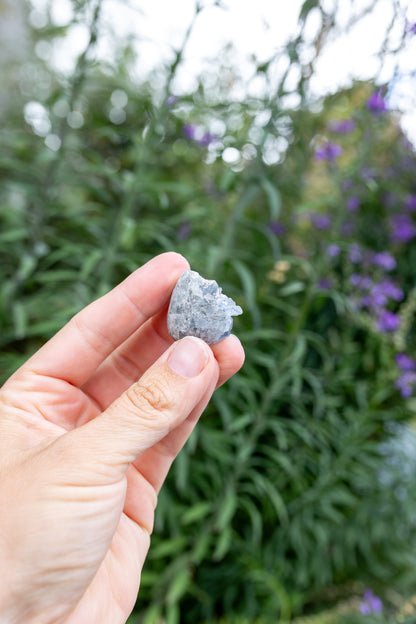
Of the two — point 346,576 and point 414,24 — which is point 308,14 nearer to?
point 414,24

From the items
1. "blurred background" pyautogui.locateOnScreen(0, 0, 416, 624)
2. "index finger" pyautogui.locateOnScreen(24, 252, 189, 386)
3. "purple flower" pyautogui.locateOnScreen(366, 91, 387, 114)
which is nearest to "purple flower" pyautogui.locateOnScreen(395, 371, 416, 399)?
"blurred background" pyautogui.locateOnScreen(0, 0, 416, 624)

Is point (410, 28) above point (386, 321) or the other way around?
above

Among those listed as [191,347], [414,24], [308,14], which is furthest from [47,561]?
[414,24]

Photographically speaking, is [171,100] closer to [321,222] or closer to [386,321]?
[321,222]

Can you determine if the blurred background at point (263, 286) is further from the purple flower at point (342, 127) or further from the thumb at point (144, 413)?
the thumb at point (144, 413)

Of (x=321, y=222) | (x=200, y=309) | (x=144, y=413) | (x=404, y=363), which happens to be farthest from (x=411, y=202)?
(x=144, y=413)

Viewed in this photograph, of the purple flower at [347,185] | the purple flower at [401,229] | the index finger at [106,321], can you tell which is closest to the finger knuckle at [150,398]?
the index finger at [106,321]
